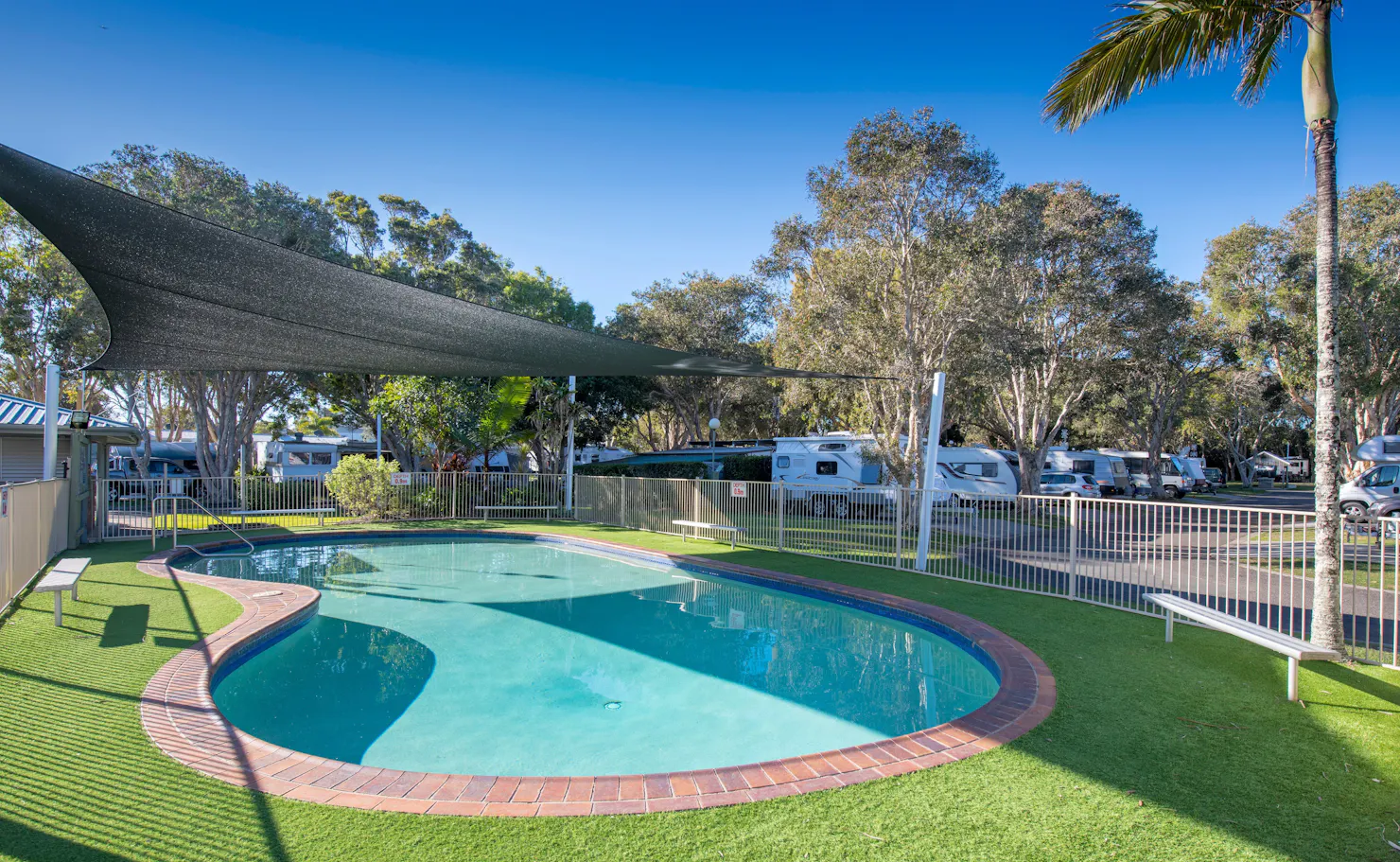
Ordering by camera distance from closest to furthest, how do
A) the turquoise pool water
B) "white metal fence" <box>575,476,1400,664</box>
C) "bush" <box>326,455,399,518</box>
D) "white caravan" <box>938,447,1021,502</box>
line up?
the turquoise pool water
"white metal fence" <box>575,476,1400,664</box>
"bush" <box>326,455,399,518</box>
"white caravan" <box>938,447,1021,502</box>

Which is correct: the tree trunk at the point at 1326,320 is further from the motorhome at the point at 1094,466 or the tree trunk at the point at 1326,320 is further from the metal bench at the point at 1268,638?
the motorhome at the point at 1094,466

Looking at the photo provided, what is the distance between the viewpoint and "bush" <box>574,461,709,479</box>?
2042 cm

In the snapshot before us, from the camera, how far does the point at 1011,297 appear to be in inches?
622

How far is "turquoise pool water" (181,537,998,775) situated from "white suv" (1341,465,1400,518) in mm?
14791

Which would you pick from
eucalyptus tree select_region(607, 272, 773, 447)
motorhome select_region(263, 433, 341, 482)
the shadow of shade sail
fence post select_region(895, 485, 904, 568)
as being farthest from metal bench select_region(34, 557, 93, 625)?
eucalyptus tree select_region(607, 272, 773, 447)

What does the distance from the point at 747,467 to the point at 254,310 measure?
55.1ft

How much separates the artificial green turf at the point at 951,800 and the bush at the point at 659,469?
1610 centimetres

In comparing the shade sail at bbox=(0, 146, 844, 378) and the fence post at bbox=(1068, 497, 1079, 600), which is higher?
the shade sail at bbox=(0, 146, 844, 378)

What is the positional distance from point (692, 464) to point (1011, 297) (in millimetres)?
9901

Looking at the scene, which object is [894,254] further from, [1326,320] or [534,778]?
[534,778]

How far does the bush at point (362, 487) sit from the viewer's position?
48.0 feet

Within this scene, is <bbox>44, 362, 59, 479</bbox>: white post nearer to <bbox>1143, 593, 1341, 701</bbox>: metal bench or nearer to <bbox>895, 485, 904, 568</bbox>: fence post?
<bbox>895, 485, 904, 568</bbox>: fence post

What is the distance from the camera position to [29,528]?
6.86m

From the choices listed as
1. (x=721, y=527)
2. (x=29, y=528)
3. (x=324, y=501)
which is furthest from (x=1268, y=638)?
(x=324, y=501)
